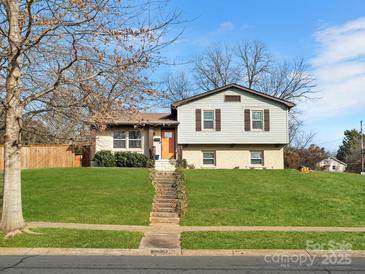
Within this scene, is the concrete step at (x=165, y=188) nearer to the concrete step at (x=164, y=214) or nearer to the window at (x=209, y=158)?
the concrete step at (x=164, y=214)

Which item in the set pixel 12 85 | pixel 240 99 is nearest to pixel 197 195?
pixel 12 85

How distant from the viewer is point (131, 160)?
29.9 m

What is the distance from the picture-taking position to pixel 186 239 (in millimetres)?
11852

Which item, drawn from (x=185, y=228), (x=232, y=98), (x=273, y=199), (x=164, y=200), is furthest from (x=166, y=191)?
(x=232, y=98)

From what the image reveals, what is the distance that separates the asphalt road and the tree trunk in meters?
2.39

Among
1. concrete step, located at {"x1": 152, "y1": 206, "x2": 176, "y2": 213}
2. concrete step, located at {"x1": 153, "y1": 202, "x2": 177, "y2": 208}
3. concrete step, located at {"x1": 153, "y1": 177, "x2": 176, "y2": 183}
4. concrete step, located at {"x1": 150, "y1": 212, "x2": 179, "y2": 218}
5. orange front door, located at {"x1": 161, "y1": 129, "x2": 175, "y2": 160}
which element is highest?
orange front door, located at {"x1": 161, "y1": 129, "x2": 175, "y2": 160}

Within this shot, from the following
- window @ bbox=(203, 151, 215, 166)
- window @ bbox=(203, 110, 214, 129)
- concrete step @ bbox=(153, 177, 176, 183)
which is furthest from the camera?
window @ bbox=(203, 151, 215, 166)

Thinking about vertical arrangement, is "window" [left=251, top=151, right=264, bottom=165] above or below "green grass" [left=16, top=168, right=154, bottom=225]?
above

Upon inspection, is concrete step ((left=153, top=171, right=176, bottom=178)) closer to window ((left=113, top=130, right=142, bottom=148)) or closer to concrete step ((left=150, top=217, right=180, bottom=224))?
concrete step ((left=150, top=217, right=180, bottom=224))

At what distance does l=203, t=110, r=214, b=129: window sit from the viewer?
32.0m

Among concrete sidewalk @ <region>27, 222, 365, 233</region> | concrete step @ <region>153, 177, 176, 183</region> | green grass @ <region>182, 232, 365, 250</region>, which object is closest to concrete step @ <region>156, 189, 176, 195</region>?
concrete step @ <region>153, 177, 176, 183</region>

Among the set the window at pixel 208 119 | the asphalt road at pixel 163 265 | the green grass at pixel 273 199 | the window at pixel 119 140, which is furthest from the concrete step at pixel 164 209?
the window at pixel 208 119

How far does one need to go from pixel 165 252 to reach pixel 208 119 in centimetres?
2199

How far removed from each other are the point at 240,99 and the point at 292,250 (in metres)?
22.2
